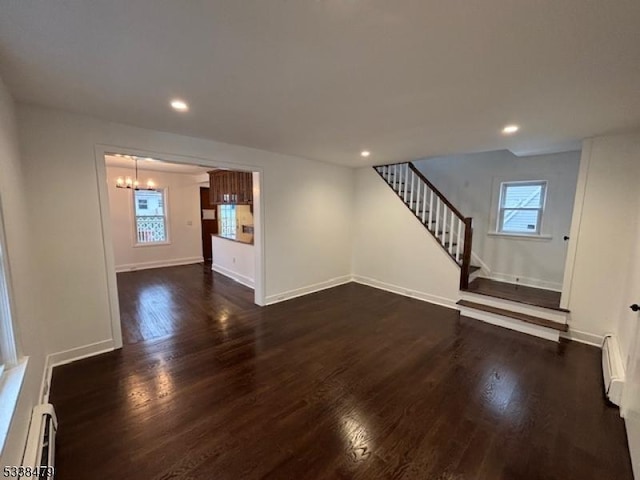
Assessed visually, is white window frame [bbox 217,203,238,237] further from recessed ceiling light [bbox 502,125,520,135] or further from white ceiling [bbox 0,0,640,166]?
recessed ceiling light [bbox 502,125,520,135]

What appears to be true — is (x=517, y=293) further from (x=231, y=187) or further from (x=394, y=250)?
(x=231, y=187)

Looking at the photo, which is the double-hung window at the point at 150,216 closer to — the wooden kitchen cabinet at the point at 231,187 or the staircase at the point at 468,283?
the wooden kitchen cabinet at the point at 231,187

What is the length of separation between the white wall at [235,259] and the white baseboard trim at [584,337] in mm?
4888

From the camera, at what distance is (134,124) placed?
2.91m

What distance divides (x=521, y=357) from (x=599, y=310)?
1230 millimetres

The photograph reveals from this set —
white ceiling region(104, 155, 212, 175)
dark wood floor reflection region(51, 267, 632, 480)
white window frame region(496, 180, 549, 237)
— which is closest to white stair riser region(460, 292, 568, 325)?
dark wood floor reflection region(51, 267, 632, 480)

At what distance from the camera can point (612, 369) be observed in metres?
2.44

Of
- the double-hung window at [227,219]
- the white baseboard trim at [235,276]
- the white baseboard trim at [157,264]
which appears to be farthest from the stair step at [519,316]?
the white baseboard trim at [157,264]

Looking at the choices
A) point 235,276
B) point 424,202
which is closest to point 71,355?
point 235,276

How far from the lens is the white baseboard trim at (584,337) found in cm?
323

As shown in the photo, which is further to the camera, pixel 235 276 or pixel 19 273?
pixel 235 276

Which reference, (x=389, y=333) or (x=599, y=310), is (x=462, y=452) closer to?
(x=389, y=333)

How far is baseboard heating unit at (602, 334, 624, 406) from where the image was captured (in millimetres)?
2262

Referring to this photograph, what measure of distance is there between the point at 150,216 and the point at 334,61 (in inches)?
275
